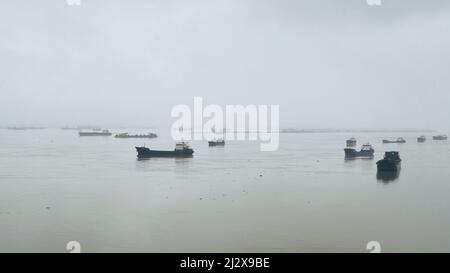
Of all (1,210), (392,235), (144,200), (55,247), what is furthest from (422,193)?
(1,210)

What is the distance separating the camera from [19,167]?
680 inches

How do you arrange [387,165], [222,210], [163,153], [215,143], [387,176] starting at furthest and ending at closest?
[215,143], [163,153], [387,165], [387,176], [222,210]

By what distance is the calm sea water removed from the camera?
6410mm

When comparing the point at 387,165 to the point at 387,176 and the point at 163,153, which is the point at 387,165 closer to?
the point at 387,176

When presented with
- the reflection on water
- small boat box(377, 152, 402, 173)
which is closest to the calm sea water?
the reflection on water

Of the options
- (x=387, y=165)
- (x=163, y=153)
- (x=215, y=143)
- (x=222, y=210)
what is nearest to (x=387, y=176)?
(x=387, y=165)

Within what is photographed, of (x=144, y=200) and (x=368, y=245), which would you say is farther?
(x=144, y=200)

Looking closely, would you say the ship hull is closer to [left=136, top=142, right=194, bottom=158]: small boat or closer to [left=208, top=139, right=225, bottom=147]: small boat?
[left=136, top=142, right=194, bottom=158]: small boat

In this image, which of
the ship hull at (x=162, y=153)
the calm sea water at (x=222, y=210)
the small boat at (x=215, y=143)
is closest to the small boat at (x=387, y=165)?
the calm sea water at (x=222, y=210)

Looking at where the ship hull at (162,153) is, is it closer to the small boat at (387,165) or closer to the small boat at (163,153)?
the small boat at (163,153)

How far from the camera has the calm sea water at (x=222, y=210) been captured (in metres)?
6.41

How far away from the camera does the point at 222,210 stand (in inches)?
349
